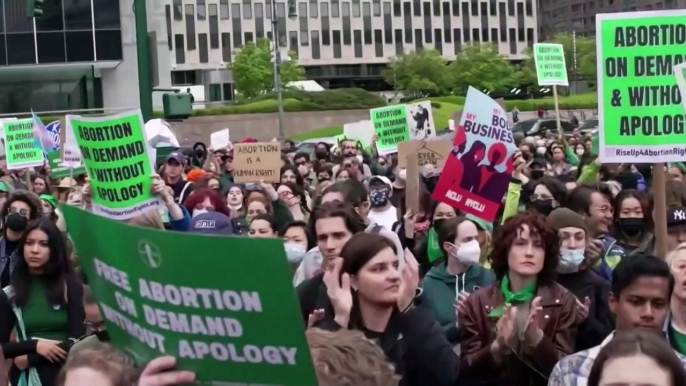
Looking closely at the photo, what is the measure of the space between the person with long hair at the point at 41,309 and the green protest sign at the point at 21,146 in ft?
30.8

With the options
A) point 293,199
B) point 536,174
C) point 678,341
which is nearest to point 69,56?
point 536,174

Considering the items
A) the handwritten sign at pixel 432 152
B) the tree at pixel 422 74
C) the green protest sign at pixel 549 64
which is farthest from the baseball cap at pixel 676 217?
the tree at pixel 422 74

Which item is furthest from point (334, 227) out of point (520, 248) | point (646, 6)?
point (646, 6)

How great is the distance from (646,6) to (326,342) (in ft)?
313

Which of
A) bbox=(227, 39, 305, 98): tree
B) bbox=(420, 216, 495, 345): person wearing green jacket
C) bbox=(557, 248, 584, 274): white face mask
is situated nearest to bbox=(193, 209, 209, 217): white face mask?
bbox=(420, 216, 495, 345): person wearing green jacket

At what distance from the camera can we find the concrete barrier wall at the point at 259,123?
48.3 m

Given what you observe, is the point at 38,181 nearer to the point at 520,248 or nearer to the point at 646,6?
the point at 520,248

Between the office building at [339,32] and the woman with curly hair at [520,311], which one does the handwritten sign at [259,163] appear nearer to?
the woman with curly hair at [520,311]

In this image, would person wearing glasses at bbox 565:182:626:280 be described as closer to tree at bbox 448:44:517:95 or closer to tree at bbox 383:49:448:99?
tree at bbox 448:44:517:95

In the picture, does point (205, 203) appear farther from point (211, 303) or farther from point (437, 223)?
point (211, 303)

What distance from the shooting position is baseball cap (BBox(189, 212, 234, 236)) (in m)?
7.96

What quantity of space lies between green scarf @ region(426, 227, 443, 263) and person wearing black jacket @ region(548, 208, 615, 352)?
1.15 meters

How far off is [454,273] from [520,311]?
106cm

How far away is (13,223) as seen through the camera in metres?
7.59
